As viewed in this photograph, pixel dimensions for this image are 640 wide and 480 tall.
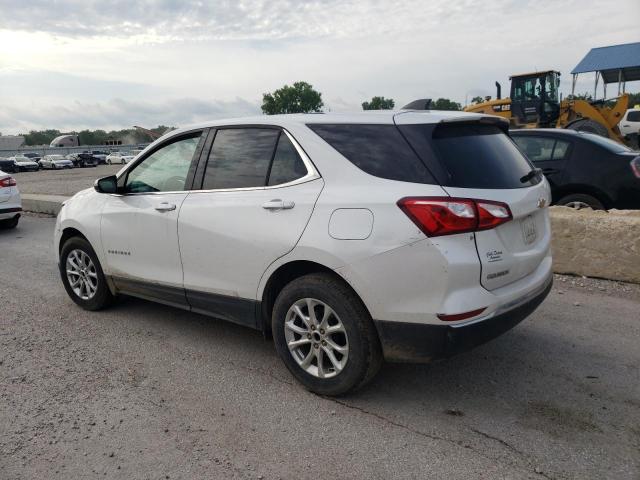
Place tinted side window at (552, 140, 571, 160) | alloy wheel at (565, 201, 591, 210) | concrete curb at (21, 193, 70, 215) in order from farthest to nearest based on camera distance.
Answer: concrete curb at (21, 193, 70, 215) < tinted side window at (552, 140, 571, 160) < alloy wheel at (565, 201, 591, 210)

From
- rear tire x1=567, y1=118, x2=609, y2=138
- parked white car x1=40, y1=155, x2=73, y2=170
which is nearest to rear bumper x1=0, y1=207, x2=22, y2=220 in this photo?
rear tire x1=567, y1=118, x2=609, y2=138

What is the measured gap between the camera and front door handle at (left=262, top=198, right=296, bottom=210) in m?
3.34

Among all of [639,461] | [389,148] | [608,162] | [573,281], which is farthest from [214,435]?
[608,162]

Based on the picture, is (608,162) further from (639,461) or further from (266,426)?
(266,426)

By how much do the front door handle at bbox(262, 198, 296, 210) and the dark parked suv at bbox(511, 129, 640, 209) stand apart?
394cm

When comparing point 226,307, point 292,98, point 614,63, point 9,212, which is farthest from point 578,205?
point 292,98

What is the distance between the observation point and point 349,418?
3.12 m

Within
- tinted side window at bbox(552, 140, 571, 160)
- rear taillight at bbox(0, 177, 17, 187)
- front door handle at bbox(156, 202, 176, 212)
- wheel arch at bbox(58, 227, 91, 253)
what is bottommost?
wheel arch at bbox(58, 227, 91, 253)

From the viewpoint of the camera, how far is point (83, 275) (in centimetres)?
Answer: 505

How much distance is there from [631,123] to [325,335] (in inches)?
964

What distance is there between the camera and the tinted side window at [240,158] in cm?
365

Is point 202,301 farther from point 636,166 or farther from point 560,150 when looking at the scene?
point 636,166

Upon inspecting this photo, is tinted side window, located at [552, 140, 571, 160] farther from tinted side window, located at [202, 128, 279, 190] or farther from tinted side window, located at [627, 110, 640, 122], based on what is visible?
tinted side window, located at [627, 110, 640, 122]

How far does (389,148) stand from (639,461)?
2.05m
